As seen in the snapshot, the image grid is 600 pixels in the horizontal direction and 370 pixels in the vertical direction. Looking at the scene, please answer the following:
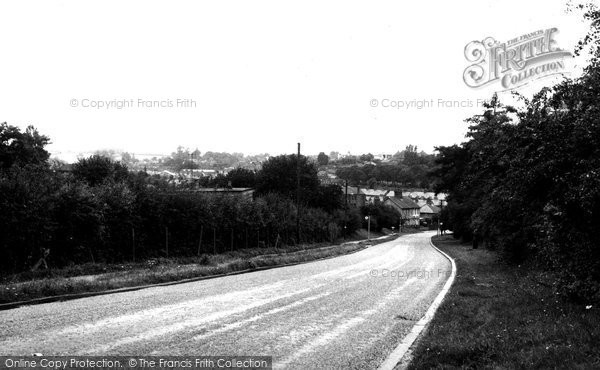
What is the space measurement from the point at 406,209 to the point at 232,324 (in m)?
150

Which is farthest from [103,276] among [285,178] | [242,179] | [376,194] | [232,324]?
[376,194]

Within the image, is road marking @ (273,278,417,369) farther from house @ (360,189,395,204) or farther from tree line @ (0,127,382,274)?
house @ (360,189,395,204)

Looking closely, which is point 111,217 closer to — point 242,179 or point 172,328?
point 172,328

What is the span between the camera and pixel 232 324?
9.64 meters

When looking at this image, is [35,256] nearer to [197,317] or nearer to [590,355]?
[197,317]

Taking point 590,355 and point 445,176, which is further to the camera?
point 445,176

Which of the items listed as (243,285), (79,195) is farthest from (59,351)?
(79,195)

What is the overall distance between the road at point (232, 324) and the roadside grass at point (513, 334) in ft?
2.63

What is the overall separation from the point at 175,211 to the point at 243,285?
1278 cm

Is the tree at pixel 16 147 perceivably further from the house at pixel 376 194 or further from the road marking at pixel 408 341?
the house at pixel 376 194

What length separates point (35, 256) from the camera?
19.1 metres

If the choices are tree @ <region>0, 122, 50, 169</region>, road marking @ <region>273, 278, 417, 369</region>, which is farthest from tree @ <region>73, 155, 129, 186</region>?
road marking @ <region>273, 278, 417, 369</region>

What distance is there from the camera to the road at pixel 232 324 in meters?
7.49

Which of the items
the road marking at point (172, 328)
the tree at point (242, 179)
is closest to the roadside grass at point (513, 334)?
the road marking at point (172, 328)
